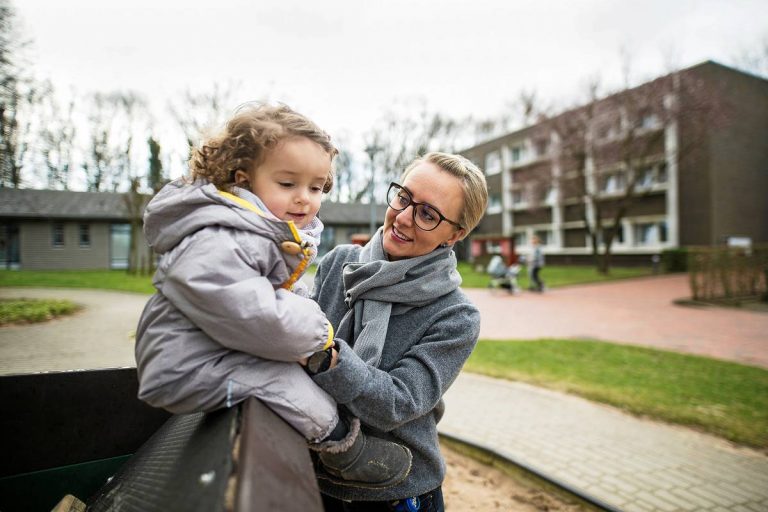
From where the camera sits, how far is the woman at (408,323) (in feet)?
4.08

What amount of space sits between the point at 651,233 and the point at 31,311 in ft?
102

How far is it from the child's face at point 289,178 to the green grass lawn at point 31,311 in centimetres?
981

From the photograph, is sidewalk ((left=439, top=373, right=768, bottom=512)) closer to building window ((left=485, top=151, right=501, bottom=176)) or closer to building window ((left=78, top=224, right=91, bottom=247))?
building window ((left=78, top=224, right=91, bottom=247))

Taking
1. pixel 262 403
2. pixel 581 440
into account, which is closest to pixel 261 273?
pixel 262 403

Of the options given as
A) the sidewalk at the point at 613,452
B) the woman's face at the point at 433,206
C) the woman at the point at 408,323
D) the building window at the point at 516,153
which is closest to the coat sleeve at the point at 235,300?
the woman at the point at 408,323

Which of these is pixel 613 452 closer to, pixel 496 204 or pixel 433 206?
pixel 433 206

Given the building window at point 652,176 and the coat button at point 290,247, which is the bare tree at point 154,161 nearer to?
the building window at point 652,176

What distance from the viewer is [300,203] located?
1.39m

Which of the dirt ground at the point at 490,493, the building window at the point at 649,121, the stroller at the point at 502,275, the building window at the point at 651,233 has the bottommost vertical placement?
the dirt ground at the point at 490,493

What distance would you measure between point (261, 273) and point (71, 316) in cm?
1077

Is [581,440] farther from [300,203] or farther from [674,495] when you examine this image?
[300,203]

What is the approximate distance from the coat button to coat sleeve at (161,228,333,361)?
9 cm

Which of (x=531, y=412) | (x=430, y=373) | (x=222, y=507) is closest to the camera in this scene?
(x=222, y=507)

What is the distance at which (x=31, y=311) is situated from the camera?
9.21 m
